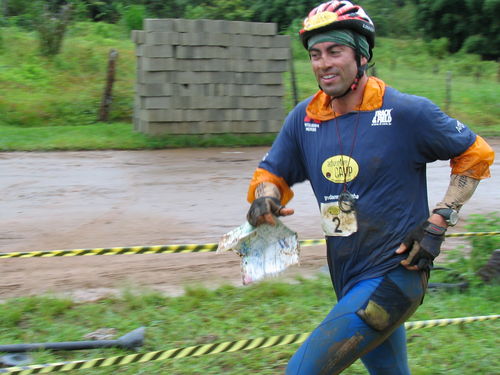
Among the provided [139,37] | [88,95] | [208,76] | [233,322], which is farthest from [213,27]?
[233,322]

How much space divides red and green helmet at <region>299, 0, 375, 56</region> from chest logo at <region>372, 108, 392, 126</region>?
0.33 m

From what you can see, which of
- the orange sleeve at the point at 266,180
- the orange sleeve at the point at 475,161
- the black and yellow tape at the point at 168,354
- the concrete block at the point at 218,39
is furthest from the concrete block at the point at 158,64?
the orange sleeve at the point at 475,161

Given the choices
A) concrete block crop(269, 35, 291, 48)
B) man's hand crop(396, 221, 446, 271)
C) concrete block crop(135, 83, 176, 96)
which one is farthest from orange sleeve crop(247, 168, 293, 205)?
concrete block crop(269, 35, 291, 48)

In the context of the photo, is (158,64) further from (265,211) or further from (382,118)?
(382,118)

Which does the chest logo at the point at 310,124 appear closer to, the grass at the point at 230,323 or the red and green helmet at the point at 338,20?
the red and green helmet at the point at 338,20

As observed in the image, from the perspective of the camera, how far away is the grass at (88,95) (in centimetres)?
1303

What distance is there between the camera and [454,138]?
122 inches

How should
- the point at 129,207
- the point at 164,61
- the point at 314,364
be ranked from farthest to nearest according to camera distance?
the point at 164,61, the point at 129,207, the point at 314,364

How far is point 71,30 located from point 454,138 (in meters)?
17.5

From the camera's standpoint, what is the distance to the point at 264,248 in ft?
10.9

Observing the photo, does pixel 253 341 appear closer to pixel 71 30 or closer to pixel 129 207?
pixel 129 207

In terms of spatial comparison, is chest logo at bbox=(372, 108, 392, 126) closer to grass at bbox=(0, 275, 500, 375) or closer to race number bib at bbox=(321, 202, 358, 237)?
race number bib at bbox=(321, 202, 358, 237)

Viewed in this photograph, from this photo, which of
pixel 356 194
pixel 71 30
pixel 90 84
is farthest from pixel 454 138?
pixel 71 30

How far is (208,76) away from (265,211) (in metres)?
10.3
